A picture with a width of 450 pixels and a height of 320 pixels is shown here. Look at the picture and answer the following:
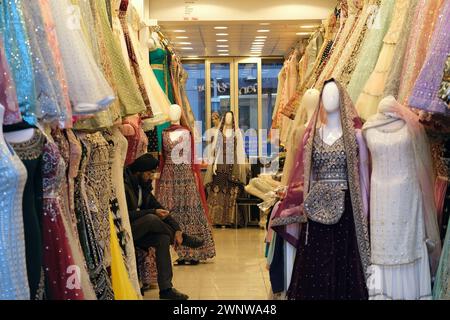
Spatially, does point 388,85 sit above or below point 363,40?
below

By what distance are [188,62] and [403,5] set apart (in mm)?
7153

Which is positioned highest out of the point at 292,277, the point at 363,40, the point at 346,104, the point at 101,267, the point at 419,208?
the point at 363,40

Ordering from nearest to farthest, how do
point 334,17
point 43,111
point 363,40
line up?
1. point 43,111
2. point 363,40
3. point 334,17

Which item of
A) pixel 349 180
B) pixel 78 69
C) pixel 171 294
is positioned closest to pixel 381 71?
pixel 349 180

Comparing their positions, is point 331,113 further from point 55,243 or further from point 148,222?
point 148,222

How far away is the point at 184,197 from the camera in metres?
6.16

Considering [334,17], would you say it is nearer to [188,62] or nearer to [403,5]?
[403,5]

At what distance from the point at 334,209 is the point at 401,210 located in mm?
344

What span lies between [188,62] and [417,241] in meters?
8.02

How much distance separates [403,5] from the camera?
3779 mm

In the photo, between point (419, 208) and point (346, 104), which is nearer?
point (419, 208)

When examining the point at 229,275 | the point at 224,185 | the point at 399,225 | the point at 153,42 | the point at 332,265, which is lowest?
the point at 229,275
